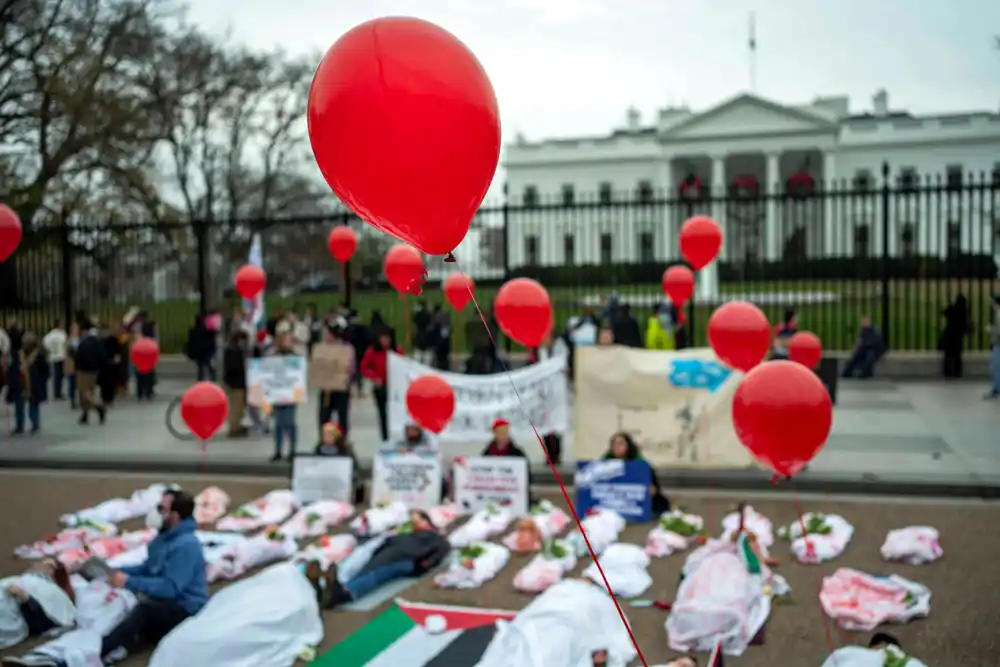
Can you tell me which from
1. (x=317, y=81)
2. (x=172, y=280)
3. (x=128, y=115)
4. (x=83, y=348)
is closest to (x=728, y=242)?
Answer: (x=172, y=280)

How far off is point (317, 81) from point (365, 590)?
14.5 feet

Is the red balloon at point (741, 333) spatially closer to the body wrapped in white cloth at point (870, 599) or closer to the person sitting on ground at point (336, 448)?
the body wrapped in white cloth at point (870, 599)

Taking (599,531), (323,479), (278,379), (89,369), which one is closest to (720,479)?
(599,531)

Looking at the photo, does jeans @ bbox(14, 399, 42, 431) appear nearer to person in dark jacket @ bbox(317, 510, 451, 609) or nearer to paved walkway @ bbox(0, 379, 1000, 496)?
paved walkway @ bbox(0, 379, 1000, 496)

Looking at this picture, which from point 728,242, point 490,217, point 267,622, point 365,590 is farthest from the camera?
point 728,242

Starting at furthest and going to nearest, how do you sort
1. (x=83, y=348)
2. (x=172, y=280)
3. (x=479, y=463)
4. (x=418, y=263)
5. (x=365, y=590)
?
(x=172, y=280) < (x=83, y=348) < (x=418, y=263) < (x=479, y=463) < (x=365, y=590)

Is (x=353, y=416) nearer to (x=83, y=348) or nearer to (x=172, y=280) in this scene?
(x=83, y=348)

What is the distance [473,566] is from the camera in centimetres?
710

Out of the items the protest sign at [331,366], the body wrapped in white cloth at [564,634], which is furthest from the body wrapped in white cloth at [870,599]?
the protest sign at [331,366]

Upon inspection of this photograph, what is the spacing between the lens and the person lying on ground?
596cm

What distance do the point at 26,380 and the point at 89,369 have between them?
35.2 inches

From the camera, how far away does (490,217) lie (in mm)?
17828

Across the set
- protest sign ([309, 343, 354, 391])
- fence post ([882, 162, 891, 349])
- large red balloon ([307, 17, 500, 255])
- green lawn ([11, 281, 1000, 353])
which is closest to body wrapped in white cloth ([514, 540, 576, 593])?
large red balloon ([307, 17, 500, 255])

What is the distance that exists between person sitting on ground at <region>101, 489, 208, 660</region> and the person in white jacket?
1173 cm
